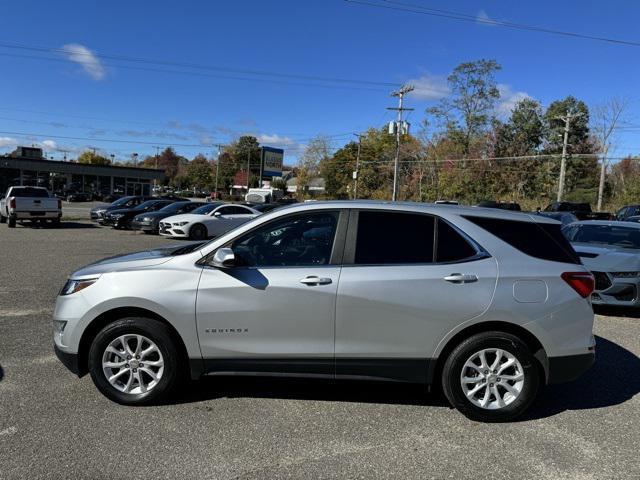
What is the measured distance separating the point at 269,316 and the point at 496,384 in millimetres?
1862

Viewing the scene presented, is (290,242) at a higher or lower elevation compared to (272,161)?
lower

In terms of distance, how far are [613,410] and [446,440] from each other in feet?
5.53

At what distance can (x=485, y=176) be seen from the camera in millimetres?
58000

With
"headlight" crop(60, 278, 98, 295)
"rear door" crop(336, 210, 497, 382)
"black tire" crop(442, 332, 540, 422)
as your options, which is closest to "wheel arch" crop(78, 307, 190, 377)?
"headlight" crop(60, 278, 98, 295)

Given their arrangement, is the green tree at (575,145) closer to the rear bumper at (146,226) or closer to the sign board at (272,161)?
the sign board at (272,161)

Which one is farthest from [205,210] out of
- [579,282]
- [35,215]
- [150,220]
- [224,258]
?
[579,282]

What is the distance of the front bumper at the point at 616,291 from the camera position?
24.7 feet

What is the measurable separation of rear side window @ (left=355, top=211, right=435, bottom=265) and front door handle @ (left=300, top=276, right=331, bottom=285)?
0.30m

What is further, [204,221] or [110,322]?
[204,221]

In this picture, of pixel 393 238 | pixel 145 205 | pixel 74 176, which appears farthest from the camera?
pixel 74 176

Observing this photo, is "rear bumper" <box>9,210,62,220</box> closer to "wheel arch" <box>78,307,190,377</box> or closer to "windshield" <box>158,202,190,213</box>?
"windshield" <box>158,202,190,213</box>

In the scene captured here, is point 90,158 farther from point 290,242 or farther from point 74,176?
point 290,242

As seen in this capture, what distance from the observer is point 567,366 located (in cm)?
405

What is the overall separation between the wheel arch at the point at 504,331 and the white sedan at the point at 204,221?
A: 15429 mm
